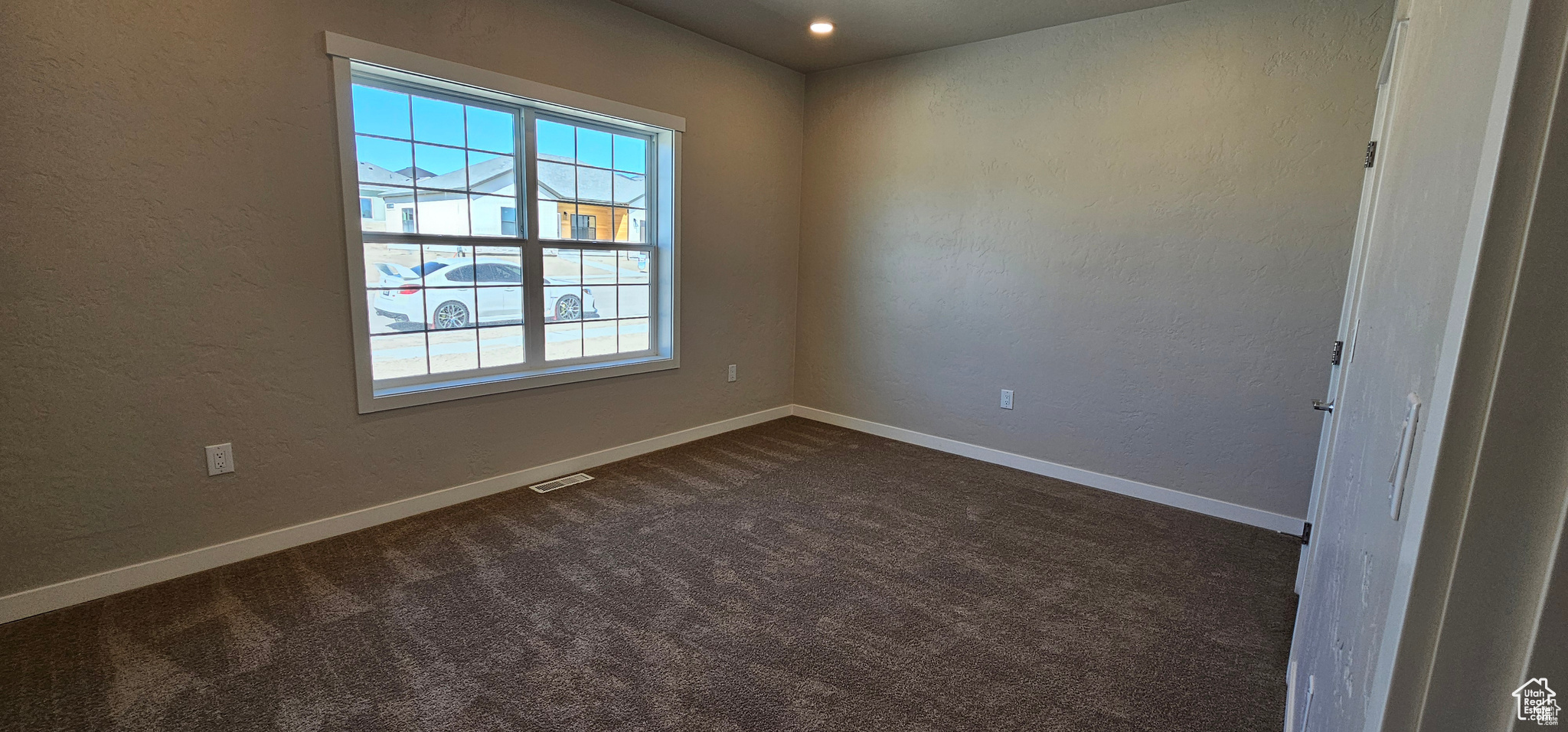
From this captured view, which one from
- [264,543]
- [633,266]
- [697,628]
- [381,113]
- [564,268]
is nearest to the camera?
[697,628]

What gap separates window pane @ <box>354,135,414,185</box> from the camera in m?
2.90

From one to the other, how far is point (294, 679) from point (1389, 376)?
2.69m

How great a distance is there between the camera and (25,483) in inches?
87.4

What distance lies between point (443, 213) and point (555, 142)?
0.76 meters

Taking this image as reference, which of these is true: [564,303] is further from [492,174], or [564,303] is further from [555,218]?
[492,174]

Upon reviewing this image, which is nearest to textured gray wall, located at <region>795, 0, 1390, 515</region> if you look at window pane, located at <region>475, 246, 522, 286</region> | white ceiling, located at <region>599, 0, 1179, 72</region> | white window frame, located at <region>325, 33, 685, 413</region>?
white ceiling, located at <region>599, 0, 1179, 72</region>


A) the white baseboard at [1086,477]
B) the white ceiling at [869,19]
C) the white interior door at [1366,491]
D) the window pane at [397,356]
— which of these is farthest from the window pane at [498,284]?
the white interior door at [1366,491]

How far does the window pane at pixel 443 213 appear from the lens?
123 inches

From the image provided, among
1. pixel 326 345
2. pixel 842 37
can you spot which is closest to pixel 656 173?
pixel 842 37

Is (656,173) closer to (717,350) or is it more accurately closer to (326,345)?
(717,350)

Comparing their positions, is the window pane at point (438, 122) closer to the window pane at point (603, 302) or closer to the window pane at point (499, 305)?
the window pane at point (499, 305)

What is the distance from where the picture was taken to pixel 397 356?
3135 mm

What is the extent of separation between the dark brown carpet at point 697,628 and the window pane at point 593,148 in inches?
75.7

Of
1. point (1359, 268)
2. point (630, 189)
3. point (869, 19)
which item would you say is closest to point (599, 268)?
point (630, 189)
